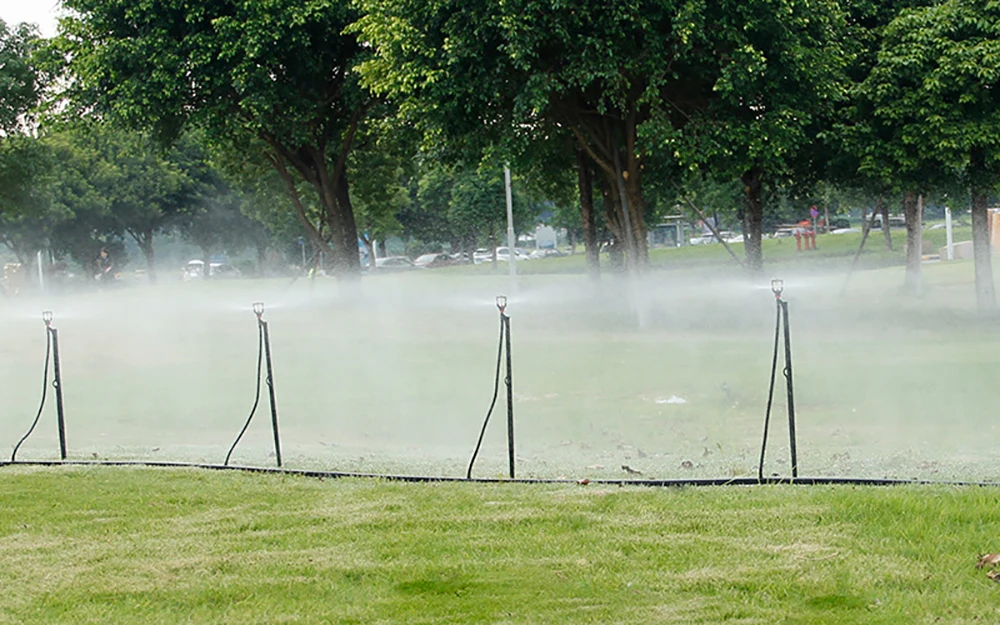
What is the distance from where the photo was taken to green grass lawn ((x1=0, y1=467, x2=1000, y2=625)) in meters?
5.39

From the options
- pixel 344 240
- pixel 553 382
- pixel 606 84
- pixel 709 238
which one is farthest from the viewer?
pixel 709 238

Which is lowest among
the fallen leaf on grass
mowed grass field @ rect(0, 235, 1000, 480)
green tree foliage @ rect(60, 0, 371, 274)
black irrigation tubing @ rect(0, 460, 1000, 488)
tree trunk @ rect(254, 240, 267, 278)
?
mowed grass field @ rect(0, 235, 1000, 480)

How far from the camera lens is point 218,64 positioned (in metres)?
25.6

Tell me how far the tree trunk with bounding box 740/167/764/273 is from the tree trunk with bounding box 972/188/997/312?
4.26 metres

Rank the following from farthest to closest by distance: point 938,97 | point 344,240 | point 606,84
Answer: point 344,240
point 606,84
point 938,97

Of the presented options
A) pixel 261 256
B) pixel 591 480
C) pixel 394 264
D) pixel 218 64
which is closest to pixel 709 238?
pixel 394 264

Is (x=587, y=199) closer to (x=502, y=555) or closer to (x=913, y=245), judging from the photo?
(x=913, y=245)

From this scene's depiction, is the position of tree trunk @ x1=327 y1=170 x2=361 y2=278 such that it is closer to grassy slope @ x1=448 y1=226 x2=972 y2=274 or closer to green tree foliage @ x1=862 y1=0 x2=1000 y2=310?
green tree foliage @ x1=862 y1=0 x2=1000 y2=310

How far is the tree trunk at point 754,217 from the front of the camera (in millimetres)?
25266

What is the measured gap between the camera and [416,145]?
29.2m

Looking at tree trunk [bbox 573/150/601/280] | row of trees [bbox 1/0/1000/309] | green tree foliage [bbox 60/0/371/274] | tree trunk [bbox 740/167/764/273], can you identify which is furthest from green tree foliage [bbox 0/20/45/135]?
tree trunk [bbox 740/167/764/273]

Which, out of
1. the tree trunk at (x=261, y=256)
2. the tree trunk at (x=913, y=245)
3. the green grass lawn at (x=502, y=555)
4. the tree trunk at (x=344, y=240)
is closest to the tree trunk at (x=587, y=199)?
the tree trunk at (x=344, y=240)

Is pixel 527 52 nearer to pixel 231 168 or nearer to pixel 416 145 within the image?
pixel 416 145

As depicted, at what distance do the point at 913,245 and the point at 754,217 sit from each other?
4.90 meters
